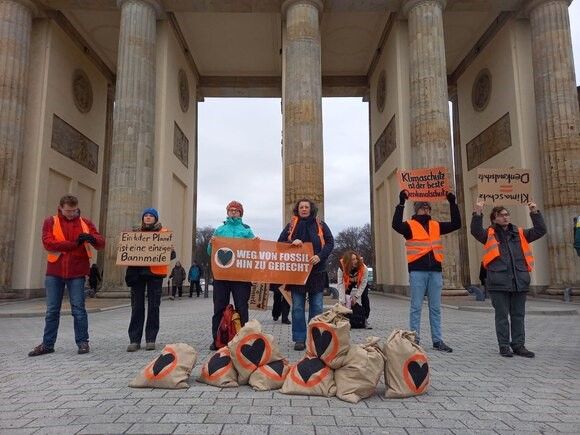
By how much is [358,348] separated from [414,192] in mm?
3874

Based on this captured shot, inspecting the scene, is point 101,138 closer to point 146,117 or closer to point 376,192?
point 146,117

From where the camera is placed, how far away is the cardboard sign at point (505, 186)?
678 cm

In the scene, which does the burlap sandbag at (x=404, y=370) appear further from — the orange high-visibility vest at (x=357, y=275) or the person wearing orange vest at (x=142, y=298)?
the orange high-visibility vest at (x=357, y=275)

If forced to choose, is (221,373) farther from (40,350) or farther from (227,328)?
(40,350)

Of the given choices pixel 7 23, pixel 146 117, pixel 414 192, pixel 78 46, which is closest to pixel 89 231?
pixel 414 192

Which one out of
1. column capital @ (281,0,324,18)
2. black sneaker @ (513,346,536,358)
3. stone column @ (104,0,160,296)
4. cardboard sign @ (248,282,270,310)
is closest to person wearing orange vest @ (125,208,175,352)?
cardboard sign @ (248,282,270,310)

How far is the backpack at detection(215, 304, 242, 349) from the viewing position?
570cm

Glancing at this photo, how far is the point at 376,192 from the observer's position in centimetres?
2541

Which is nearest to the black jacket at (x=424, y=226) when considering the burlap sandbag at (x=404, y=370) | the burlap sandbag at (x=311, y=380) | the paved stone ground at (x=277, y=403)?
the paved stone ground at (x=277, y=403)

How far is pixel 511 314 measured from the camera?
584 cm

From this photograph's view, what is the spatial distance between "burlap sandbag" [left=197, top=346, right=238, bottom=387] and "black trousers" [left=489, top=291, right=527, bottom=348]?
3.50m

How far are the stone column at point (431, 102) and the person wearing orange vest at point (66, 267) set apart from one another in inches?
525

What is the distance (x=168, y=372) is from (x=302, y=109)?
48.6 feet

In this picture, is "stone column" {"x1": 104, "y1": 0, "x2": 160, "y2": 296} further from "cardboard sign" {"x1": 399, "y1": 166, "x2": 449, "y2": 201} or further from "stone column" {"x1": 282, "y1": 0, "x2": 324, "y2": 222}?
"cardboard sign" {"x1": 399, "y1": 166, "x2": 449, "y2": 201}
